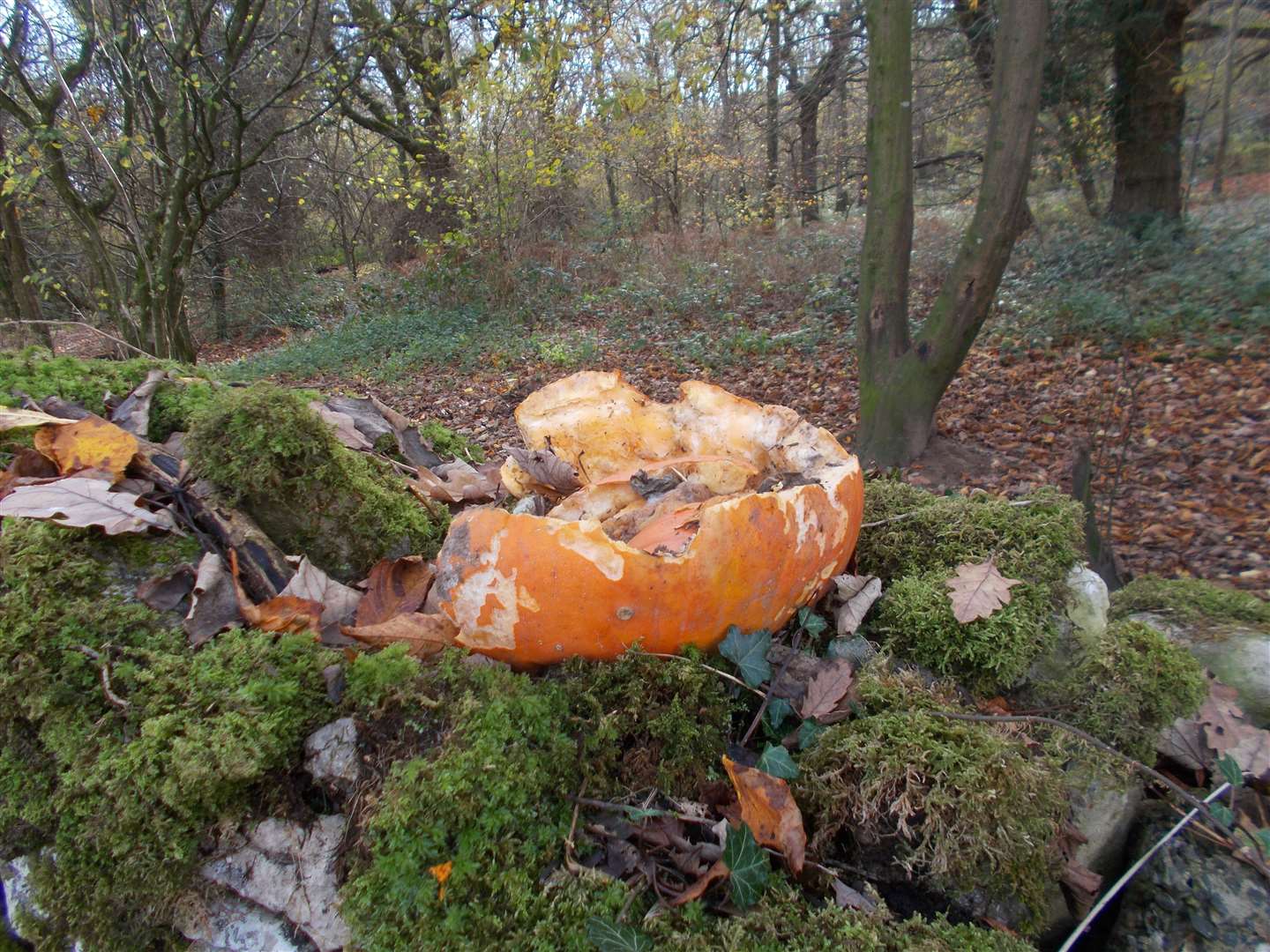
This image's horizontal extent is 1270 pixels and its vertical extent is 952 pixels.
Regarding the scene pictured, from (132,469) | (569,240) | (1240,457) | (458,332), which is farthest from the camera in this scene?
(569,240)

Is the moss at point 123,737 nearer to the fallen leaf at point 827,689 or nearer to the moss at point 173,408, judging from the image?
the moss at point 173,408

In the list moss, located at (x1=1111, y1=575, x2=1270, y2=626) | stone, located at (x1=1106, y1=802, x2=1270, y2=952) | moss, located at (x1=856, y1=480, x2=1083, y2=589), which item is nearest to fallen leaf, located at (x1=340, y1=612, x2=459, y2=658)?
moss, located at (x1=856, y1=480, x2=1083, y2=589)

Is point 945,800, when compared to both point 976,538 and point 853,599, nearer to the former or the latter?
point 853,599

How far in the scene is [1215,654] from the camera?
7.00ft

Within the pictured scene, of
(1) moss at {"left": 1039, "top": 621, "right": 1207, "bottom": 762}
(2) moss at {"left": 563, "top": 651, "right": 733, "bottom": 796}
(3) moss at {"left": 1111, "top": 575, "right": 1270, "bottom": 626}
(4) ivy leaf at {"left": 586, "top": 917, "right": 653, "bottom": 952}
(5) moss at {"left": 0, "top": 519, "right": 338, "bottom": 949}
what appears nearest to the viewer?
(4) ivy leaf at {"left": 586, "top": 917, "right": 653, "bottom": 952}

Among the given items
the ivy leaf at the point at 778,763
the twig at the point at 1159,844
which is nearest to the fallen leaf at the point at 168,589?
the ivy leaf at the point at 778,763

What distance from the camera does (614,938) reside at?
110 cm

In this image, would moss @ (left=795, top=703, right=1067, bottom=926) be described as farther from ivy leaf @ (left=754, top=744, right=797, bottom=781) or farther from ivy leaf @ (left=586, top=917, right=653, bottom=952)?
ivy leaf @ (left=586, top=917, right=653, bottom=952)

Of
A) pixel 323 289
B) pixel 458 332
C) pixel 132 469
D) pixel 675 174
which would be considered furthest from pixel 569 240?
pixel 132 469

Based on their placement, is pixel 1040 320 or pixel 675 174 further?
pixel 675 174

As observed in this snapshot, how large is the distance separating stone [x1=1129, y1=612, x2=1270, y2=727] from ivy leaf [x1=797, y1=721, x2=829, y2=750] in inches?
44.0

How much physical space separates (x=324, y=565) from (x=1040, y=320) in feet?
28.7

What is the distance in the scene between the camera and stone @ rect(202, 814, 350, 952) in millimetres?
1276

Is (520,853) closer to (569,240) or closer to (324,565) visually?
(324,565)
